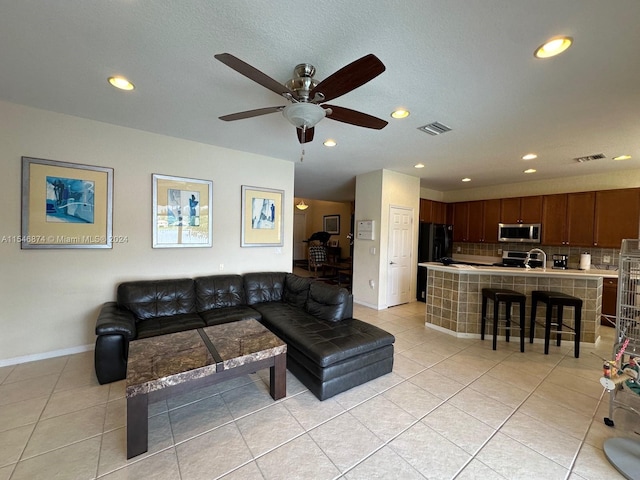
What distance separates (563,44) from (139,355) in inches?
146

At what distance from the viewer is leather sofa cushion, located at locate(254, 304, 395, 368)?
7.59 ft

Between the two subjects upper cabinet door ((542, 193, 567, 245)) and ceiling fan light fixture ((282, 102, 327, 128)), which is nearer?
ceiling fan light fixture ((282, 102, 327, 128))

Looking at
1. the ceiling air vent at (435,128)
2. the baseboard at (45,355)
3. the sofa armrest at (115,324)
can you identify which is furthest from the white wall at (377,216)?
the baseboard at (45,355)

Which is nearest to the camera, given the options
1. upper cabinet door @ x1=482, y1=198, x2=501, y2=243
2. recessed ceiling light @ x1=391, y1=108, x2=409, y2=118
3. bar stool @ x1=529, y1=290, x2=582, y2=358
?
recessed ceiling light @ x1=391, y1=108, x2=409, y2=118

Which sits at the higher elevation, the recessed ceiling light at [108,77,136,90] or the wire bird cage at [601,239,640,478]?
the recessed ceiling light at [108,77,136,90]

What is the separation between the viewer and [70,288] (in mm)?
2996

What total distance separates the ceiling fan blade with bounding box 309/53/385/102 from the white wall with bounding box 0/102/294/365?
2669 mm

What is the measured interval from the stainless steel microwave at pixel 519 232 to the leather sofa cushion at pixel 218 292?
19.3ft

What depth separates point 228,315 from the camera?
312 cm

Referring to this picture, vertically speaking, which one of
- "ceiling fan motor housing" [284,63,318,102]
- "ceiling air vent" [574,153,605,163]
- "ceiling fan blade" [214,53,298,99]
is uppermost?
"ceiling air vent" [574,153,605,163]

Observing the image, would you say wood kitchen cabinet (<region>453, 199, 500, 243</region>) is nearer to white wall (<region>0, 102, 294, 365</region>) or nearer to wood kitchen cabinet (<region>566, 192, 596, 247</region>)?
wood kitchen cabinet (<region>566, 192, 596, 247</region>)

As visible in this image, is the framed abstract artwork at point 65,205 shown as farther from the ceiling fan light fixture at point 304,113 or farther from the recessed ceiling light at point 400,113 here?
the recessed ceiling light at point 400,113

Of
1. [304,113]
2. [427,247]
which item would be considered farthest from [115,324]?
[427,247]

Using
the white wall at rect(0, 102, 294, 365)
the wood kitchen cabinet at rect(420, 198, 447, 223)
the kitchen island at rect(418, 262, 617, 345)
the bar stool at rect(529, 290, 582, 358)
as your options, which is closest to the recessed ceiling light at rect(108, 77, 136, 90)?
the white wall at rect(0, 102, 294, 365)
